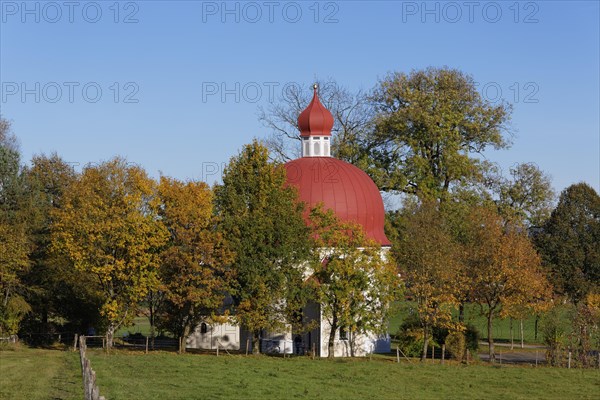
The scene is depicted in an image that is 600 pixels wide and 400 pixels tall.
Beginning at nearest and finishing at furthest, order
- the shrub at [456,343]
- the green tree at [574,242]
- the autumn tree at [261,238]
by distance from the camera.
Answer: the autumn tree at [261,238]
the shrub at [456,343]
the green tree at [574,242]

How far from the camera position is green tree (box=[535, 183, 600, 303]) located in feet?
224

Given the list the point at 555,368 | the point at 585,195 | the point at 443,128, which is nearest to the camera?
the point at 555,368

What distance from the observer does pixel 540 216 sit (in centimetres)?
6975

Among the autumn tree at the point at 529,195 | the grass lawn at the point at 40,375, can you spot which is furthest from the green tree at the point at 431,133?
the grass lawn at the point at 40,375

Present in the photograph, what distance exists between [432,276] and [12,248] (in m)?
24.5

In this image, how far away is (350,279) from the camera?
50219 millimetres

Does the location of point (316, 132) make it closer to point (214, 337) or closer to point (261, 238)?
point (261, 238)

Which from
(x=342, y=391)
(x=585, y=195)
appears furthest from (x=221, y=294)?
(x=585, y=195)

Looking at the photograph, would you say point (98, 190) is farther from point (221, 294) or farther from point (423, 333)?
point (423, 333)

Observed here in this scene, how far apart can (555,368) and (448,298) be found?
7700mm

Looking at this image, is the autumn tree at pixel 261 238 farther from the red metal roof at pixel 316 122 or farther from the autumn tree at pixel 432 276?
the red metal roof at pixel 316 122

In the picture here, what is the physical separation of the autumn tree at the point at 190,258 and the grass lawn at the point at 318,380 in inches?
183

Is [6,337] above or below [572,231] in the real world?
below

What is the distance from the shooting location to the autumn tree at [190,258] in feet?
162
